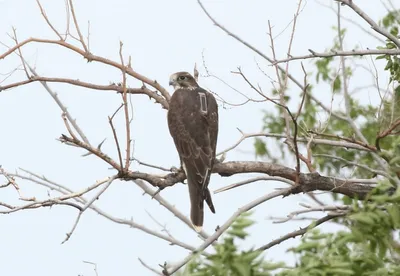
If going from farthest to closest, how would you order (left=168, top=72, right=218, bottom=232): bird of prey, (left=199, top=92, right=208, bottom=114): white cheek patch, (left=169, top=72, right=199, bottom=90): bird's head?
(left=169, top=72, right=199, bottom=90): bird's head < (left=199, top=92, right=208, bottom=114): white cheek patch < (left=168, top=72, right=218, bottom=232): bird of prey

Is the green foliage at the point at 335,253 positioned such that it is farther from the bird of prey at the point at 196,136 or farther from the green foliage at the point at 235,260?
the bird of prey at the point at 196,136

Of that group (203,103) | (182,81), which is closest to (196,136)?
(203,103)

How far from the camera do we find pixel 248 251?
179 inches

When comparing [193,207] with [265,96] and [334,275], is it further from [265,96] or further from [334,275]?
[334,275]

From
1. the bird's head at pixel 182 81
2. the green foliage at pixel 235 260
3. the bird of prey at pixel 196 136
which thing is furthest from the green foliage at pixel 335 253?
the bird's head at pixel 182 81

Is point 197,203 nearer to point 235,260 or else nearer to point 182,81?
point 182,81

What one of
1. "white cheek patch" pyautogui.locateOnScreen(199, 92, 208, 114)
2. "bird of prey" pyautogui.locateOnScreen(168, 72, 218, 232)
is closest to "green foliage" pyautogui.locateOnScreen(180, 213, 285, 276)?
"bird of prey" pyautogui.locateOnScreen(168, 72, 218, 232)

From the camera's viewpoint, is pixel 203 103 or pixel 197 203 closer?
pixel 197 203

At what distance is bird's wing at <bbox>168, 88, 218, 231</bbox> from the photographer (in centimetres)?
857

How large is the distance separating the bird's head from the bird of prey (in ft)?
0.94

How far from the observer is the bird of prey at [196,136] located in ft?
28.1

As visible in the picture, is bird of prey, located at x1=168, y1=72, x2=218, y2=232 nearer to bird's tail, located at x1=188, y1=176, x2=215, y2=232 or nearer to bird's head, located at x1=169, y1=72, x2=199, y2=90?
bird's tail, located at x1=188, y1=176, x2=215, y2=232

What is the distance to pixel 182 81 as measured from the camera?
1021 centimetres

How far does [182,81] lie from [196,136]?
4.52ft
